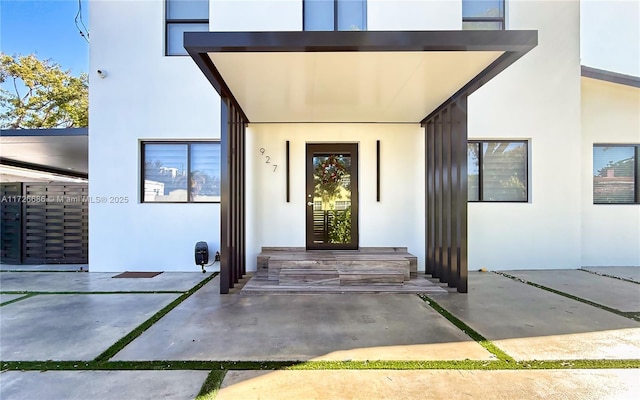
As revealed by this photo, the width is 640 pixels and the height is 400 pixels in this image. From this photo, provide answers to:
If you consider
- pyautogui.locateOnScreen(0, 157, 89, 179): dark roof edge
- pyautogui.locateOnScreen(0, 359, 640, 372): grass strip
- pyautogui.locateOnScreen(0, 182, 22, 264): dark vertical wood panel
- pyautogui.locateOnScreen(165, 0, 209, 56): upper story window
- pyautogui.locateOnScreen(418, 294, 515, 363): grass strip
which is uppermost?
pyautogui.locateOnScreen(165, 0, 209, 56): upper story window

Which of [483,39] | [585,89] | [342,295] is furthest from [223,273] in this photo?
[585,89]

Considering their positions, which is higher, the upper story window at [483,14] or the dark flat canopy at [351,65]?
the upper story window at [483,14]

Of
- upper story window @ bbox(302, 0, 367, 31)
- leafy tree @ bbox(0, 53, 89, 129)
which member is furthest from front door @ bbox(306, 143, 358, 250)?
leafy tree @ bbox(0, 53, 89, 129)

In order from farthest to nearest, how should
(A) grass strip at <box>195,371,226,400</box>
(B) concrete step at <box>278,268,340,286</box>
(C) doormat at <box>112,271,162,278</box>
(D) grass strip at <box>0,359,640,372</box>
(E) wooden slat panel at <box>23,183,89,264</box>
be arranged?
(E) wooden slat panel at <box>23,183,89,264</box>, (C) doormat at <box>112,271,162,278</box>, (B) concrete step at <box>278,268,340,286</box>, (D) grass strip at <box>0,359,640,372</box>, (A) grass strip at <box>195,371,226,400</box>

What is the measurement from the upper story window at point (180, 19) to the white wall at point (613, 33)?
898 cm

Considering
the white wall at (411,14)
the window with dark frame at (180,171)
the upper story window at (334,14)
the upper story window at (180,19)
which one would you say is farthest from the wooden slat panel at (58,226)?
the white wall at (411,14)

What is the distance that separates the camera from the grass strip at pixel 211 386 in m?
1.92

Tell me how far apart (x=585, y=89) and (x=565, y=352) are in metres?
5.96

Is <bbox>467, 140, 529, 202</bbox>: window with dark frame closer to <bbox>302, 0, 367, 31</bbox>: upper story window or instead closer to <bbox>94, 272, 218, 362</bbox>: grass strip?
<bbox>302, 0, 367, 31</bbox>: upper story window

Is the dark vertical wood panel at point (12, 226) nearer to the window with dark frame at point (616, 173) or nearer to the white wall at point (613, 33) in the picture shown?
the window with dark frame at point (616, 173)

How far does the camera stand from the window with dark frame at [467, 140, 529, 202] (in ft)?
18.8

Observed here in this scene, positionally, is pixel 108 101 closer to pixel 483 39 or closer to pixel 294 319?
pixel 294 319

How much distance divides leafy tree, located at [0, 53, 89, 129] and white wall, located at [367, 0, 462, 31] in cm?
1456

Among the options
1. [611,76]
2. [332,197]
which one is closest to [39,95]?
[332,197]
